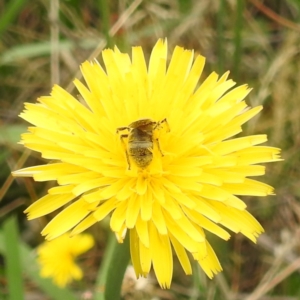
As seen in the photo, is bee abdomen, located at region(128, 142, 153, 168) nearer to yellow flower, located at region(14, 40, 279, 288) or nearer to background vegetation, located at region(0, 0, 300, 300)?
yellow flower, located at region(14, 40, 279, 288)

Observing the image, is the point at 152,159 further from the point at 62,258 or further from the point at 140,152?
the point at 62,258

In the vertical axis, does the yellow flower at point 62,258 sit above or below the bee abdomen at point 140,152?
below

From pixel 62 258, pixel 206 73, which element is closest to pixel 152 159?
pixel 62 258

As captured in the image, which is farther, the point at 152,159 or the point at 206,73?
the point at 206,73

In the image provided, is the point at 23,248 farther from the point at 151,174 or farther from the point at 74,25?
the point at 74,25

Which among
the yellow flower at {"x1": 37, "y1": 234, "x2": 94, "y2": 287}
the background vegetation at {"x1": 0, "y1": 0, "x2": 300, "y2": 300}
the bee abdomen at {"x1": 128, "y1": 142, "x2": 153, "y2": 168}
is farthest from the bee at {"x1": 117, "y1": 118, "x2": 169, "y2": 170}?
the yellow flower at {"x1": 37, "y1": 234, "x2": 94, "y2": 287}

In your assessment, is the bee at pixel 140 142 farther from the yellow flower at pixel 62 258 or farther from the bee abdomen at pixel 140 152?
the yellow flower at pixel 62 258

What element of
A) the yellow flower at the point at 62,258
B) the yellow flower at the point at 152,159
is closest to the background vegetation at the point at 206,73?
the yellow flower at the point at 62,258

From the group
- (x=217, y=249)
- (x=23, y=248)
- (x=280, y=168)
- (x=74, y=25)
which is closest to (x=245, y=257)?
(x=280, y=168)
